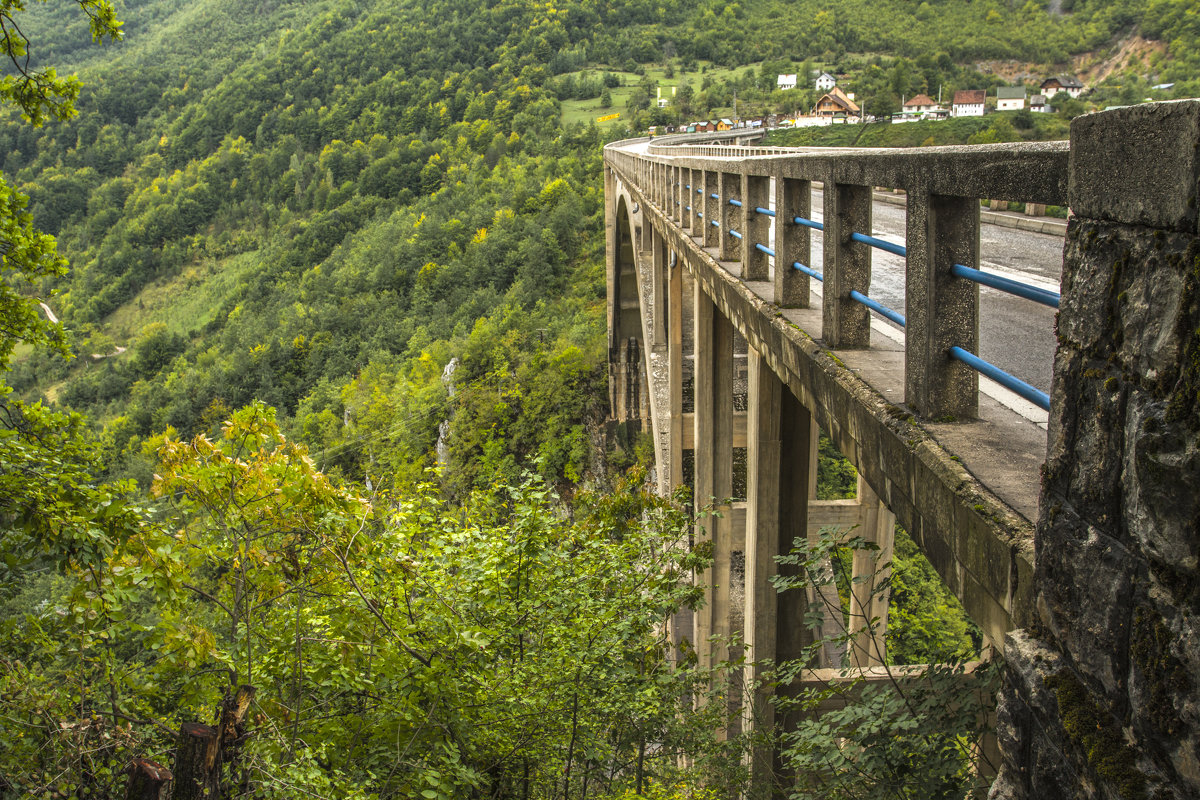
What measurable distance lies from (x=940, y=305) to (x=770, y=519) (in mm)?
3817

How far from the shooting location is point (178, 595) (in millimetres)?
4270

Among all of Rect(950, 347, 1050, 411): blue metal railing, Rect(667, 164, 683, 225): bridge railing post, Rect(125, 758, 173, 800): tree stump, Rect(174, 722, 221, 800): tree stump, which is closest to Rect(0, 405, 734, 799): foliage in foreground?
Rect(174, 722, 221, 800): tree stump

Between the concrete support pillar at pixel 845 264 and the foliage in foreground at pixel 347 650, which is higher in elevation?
the concrete support pillar at pixel 845 264

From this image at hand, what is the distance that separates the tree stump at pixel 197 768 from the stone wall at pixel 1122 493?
3.26m

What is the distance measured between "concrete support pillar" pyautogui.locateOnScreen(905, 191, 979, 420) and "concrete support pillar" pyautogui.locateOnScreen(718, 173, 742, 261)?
154 inches

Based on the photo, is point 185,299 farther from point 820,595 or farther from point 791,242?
point 820,595

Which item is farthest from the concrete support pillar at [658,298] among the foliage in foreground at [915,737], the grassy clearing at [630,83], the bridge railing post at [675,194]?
the grassy clearing at [630,83]

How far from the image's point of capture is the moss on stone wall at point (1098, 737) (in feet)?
4.42

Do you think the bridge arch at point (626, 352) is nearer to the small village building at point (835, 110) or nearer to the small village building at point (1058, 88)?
the small village building at point (1058, 88)

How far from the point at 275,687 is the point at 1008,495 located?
16.0ft

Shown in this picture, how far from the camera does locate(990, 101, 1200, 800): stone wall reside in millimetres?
1243

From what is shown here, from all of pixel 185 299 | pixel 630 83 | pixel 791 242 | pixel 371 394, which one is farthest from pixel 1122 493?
pixel 630 83

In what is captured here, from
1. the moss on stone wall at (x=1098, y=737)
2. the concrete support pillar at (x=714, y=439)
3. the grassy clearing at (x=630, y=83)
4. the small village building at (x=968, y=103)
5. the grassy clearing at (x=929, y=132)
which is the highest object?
the grassy clearing at (x=630, y=83)

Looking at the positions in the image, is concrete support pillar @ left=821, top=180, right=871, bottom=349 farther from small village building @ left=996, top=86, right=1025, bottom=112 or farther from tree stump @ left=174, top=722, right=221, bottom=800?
small village building @ left=996, top=86, right=1025, bottom=112
